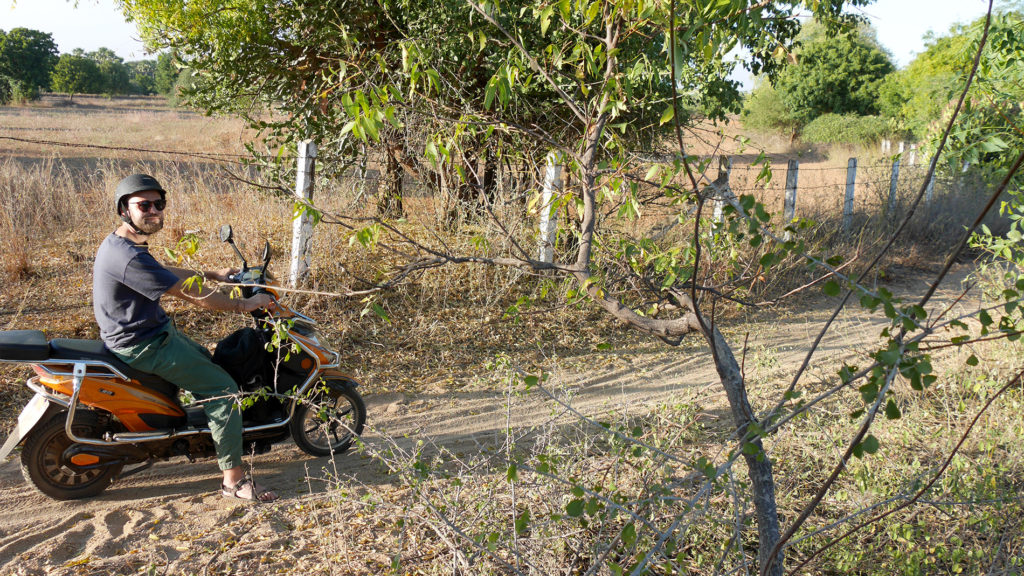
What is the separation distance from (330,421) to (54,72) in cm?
4779

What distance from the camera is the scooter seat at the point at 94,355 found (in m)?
3.47

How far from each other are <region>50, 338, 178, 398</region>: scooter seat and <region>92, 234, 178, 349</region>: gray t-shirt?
0.20 feet

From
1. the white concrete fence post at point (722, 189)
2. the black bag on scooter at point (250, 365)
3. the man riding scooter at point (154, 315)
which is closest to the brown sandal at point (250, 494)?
the man riding scooter at point (154, 315)

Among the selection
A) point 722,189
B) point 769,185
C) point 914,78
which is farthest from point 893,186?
point 914,78

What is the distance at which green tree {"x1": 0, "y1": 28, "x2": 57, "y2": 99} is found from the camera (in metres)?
32.9

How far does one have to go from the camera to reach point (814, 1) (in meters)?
2.81

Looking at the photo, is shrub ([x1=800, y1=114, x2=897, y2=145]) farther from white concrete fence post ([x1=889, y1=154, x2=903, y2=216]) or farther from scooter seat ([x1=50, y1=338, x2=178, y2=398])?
scooter seat ([x1=50, y1=338, x2=178, y2=398])

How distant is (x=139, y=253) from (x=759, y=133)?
33.1 m

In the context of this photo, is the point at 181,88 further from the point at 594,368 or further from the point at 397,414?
the point at 594,368

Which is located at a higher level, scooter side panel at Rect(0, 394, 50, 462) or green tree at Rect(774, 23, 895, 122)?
green tree at Rect(774, 23, 895, 122)

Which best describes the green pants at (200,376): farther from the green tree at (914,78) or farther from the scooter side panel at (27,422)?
the green tree at (914,78)

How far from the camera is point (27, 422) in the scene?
355 centimetres

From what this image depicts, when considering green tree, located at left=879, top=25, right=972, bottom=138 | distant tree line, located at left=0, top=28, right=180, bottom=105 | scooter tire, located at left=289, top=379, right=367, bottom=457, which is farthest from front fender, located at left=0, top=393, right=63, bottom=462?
distant tree line, located at left=0, top=28, right=180, bottom=105

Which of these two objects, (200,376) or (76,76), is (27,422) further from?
(76,76)
